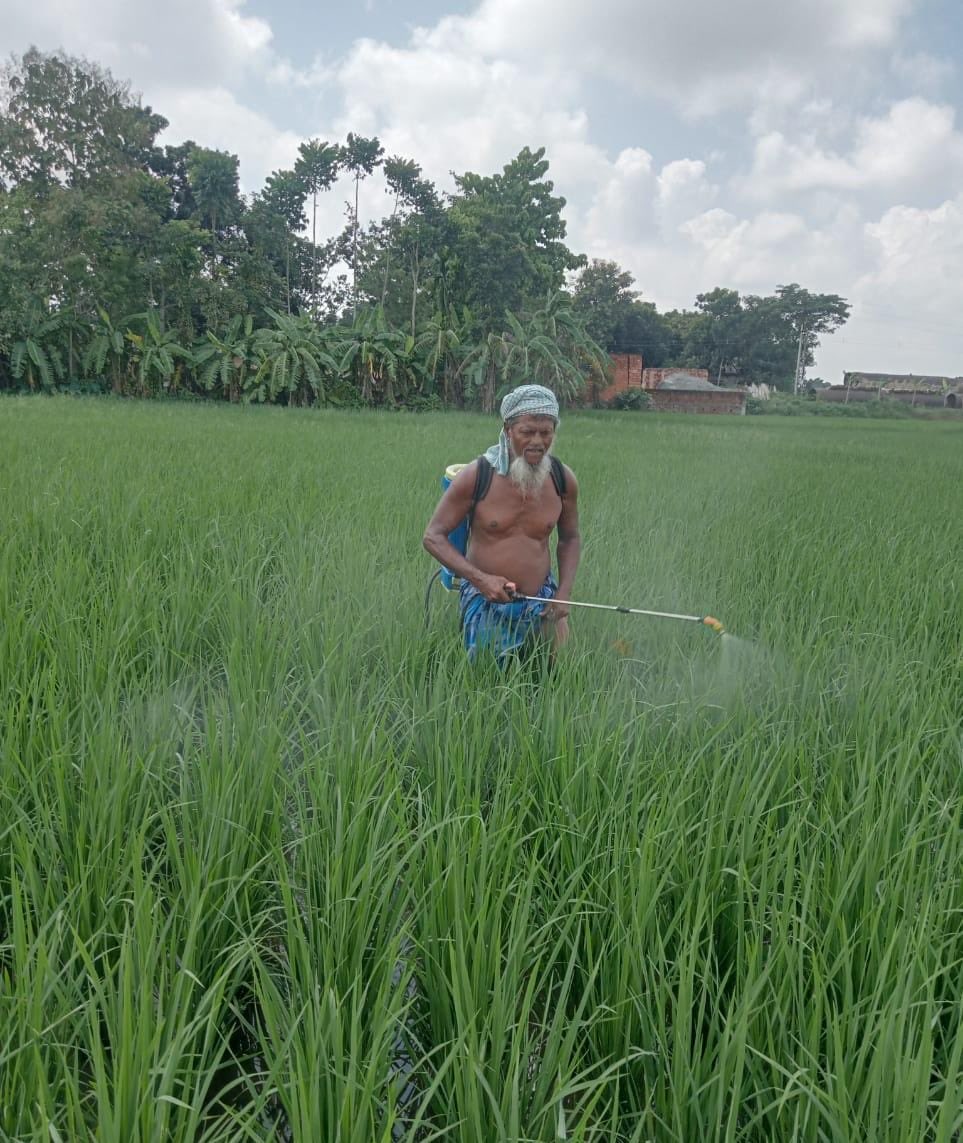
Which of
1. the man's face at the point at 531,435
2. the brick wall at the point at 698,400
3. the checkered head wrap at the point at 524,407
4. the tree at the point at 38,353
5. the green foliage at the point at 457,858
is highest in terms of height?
the brick wall at the point at 698,400

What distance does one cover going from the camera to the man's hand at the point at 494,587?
241 centimetres

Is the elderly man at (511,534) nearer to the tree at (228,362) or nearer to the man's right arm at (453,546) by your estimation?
the man's right arm at (453,546)

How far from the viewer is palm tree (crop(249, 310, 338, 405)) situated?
1756cm

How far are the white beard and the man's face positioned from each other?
0.7 inches

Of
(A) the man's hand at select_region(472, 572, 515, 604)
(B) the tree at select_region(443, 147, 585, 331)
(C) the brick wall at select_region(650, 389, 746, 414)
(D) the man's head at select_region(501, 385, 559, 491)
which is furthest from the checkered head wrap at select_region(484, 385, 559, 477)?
(C) the brick wall at select_region(650, 389, 746, 414)

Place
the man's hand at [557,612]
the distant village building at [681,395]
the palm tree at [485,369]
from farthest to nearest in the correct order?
the distant village building at [681,395], the palm tree at [485,369], the man's hand at [557,612]

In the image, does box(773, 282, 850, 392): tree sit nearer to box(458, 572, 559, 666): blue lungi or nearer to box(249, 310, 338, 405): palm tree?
box(249, 310, 338, 405): palm tree

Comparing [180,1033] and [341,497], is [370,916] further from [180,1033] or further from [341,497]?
[341,497]

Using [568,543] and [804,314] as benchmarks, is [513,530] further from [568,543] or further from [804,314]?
[804,314]

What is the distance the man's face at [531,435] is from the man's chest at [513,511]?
0.14 metres

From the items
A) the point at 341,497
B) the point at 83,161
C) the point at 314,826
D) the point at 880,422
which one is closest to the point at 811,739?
the point at 314,826

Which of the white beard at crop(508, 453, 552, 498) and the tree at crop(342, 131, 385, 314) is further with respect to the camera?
the tree at crop(342, 131, 385, 314)

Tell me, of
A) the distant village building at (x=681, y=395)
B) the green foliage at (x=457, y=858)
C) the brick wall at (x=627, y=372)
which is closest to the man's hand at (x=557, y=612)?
the green foliage at (x=457, y=858)

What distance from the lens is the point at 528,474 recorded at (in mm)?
2496
